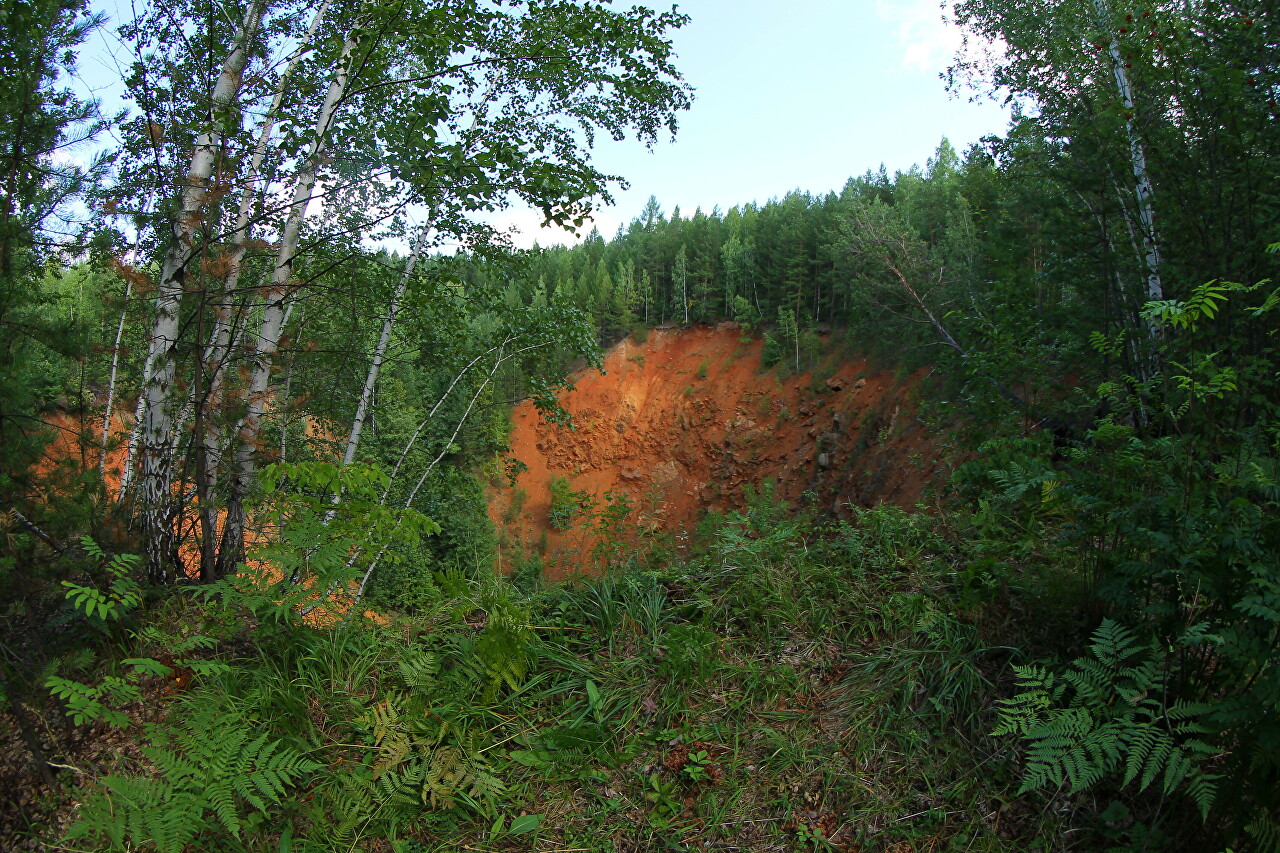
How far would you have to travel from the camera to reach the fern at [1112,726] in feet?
6.51

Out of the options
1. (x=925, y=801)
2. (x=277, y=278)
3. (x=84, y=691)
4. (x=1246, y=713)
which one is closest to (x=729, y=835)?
(x=925, y=801)

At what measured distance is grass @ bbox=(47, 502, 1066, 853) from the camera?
242 cm

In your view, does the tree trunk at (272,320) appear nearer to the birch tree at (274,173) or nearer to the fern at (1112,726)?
the birch tree at (274,173)

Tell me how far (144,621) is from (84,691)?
1.15 metres

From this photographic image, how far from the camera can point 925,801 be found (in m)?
2.43

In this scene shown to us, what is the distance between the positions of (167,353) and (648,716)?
3626 millimetres

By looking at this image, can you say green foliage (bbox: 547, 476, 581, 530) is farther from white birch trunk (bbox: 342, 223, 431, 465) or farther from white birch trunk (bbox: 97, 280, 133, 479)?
white birch trunk (bbox: 97, 280, 133, 479)

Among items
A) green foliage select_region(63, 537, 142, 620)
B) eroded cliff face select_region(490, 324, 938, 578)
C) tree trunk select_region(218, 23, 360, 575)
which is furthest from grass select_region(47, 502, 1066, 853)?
eroded cliff face select_region(490, 324, 938, 578)

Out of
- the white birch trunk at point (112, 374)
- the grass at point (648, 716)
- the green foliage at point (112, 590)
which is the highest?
the white birch trunk at point (112, 374)

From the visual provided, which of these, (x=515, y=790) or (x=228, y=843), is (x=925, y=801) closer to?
(x=515, y=790)

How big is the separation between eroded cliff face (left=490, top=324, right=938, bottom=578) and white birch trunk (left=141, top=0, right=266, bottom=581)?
19246 millimetres

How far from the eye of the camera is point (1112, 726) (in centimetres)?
216

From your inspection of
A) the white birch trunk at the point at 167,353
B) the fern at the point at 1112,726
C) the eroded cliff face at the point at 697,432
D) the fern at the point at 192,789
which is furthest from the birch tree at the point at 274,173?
the eroded cliff face at the point at 697,432

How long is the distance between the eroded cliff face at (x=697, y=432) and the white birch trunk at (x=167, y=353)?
63.1 feet
